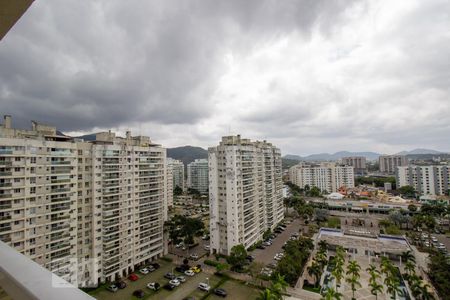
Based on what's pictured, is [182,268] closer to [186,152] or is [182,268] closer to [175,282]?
[175,282]

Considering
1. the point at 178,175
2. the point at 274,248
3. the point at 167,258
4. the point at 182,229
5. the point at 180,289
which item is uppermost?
the point at 178,175

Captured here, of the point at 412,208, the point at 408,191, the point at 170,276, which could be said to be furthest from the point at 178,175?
the point at 408,191

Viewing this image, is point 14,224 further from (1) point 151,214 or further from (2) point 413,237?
(2) point 413,237

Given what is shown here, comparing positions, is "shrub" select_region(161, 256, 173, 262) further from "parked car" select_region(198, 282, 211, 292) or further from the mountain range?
the mountain range

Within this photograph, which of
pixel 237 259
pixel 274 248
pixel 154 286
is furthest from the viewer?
pixel 274 248

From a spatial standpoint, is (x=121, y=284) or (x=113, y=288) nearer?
(x=113, y=288)

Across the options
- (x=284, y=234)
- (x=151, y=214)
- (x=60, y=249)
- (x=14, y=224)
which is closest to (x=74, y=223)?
(x=60, y=249)

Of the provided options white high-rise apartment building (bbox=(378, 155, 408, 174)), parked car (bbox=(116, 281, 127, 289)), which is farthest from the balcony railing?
white high-rise apartment building (bbox=(378, 155, 408, 174))
